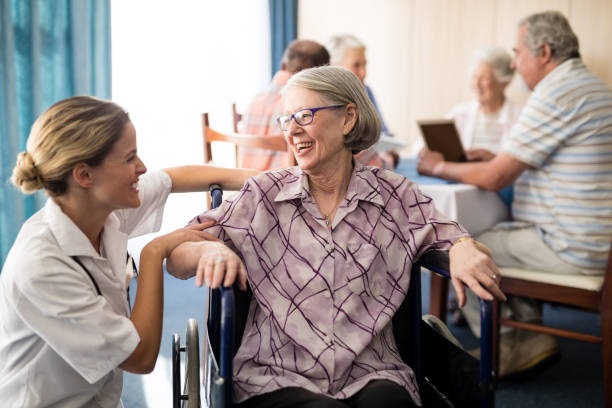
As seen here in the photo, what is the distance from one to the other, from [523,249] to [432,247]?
1000 mm

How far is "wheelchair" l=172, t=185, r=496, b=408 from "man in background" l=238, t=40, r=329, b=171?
3.87ft

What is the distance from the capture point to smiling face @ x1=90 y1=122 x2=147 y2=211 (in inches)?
47.8

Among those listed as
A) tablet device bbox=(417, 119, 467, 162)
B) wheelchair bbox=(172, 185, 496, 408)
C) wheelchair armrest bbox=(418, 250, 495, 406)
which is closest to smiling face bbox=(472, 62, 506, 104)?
tablet device bbox=(417, 119, 467, 162)

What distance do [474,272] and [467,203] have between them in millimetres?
1128

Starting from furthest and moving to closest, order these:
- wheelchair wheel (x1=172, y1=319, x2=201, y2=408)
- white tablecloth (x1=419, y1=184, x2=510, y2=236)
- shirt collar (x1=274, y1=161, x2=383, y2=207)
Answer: white tablecloth (x1=419, y1=184, x2=510, y2=236), shirt collar (x1=274, y1=161, x2=383, y2=207), wheelchair wheel (x1=172, y1=319, x2=201, y2=408)

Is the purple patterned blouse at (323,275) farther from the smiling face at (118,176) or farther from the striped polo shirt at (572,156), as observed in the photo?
the striped polo shirt at (572,156)

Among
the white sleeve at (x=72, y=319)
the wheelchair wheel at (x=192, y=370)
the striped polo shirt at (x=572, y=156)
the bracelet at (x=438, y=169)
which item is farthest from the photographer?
the bracelet at (x=438, y=169)

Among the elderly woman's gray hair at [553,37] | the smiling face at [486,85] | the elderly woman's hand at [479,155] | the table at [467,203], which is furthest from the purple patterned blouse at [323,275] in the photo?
the smiling face at [486,85]

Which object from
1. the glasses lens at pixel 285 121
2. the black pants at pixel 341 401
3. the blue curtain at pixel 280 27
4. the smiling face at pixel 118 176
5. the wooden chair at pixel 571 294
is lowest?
the wooden chair at pixel 571 294

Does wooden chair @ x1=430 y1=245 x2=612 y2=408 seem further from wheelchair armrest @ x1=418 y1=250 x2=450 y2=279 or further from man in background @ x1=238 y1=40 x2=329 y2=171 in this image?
man in background @ x1=238 y1=40 x2=329 y2=171

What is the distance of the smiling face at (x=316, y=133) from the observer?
1465 millimetres

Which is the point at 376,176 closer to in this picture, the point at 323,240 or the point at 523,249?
the point at 323,240

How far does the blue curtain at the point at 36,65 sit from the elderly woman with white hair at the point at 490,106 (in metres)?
2.04

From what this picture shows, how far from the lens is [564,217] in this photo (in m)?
2.25
